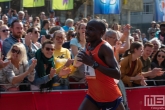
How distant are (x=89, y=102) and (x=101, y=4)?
7932 mm

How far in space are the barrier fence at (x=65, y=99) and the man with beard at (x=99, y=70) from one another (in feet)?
6.14

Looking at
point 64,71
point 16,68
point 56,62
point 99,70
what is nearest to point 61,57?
point 56,62

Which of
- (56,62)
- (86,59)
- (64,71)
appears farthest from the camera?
(56,62)

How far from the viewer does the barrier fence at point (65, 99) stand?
7.57m

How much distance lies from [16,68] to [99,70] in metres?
2.14

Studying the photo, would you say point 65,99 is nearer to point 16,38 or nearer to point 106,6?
point 16,38

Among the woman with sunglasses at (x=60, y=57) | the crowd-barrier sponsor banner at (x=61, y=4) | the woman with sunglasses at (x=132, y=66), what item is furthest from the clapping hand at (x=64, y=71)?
the crowd-barrier sponsor banner at (x=61, y=4)

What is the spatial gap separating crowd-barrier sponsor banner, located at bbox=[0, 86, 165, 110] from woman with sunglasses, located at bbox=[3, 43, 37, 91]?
0.22 m

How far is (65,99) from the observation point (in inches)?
320

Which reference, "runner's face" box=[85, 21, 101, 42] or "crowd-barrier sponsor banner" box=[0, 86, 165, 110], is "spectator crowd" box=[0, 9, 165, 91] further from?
"runner's face" box=[85, 21, 101, 42]

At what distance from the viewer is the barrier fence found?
7570 millimetres

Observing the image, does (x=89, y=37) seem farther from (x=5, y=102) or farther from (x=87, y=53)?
(x=5, y=102)

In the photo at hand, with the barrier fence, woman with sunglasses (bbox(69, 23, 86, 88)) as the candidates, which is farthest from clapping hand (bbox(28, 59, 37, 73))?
woman with sunglasses (bbox(69, 23, 86, 88))

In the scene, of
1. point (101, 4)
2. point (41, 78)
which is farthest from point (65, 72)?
point (101, 4)
